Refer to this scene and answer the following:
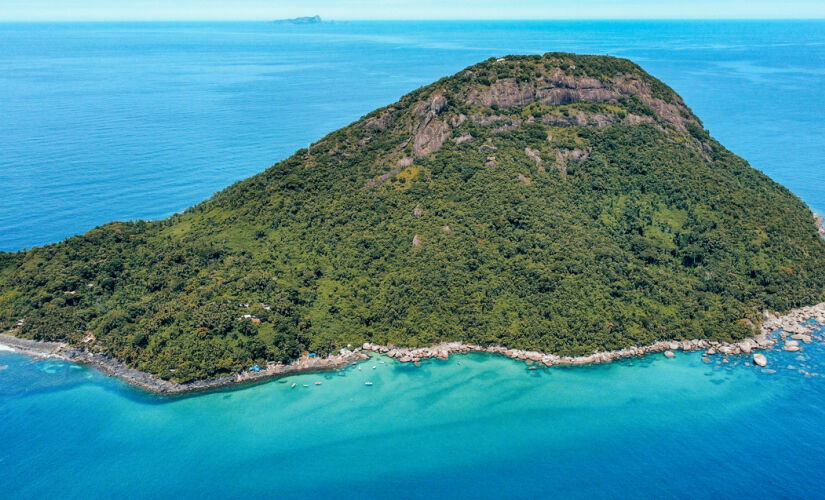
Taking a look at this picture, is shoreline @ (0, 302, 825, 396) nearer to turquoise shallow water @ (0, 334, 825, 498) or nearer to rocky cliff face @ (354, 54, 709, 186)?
turquoise shallow water @ (0, 334, 825, 498)

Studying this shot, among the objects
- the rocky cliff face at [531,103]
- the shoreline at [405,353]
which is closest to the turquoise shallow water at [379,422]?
the shoreline at [405,353]

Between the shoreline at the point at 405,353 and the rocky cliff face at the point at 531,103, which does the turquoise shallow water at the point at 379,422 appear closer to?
the shoreline at the point at 405,353

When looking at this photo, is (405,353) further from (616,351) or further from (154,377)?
(154,377)

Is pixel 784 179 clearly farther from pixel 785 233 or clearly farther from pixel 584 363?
pixel 584 363

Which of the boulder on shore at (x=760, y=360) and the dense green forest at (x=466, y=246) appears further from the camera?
the dense green forest at (x=466, y=246)

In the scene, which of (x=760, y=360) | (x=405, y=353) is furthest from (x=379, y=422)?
(x=760, y=360)

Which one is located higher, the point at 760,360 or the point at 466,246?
the point at 466,246

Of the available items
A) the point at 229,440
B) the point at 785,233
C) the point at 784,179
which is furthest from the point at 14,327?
the point at 784,179
